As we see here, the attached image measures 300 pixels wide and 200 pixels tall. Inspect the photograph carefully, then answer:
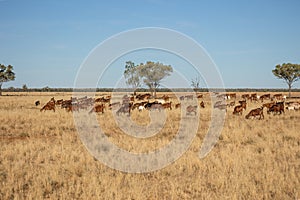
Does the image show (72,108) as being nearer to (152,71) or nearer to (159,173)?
(159,173)

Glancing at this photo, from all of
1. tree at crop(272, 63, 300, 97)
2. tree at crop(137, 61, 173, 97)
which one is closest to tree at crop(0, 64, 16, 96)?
tree at crop(137, 61, 173, 97)

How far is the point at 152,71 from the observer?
63.5 m

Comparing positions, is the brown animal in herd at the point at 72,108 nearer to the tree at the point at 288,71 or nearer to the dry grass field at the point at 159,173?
the dry grass field at the point at 159,173

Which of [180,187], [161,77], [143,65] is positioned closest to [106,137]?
[180,187]

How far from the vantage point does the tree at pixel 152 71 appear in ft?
201

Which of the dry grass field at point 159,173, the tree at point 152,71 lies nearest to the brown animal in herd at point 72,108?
the dry grass field at point 159,173

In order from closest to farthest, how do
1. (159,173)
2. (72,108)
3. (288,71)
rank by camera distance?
(159,173) → (72,108) → (288,71)

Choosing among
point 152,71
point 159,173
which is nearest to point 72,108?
point 159,173

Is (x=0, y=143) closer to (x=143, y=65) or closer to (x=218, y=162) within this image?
(x=218, y=162)

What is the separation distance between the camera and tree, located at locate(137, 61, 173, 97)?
201 feet

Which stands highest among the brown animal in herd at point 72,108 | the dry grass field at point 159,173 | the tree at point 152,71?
the tree at point 152,71

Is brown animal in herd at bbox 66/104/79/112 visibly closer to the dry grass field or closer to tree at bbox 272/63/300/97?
the dry grass field

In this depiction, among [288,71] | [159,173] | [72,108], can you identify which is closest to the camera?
[159,173]

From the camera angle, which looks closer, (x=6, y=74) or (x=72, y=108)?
(x=72, y=108)
